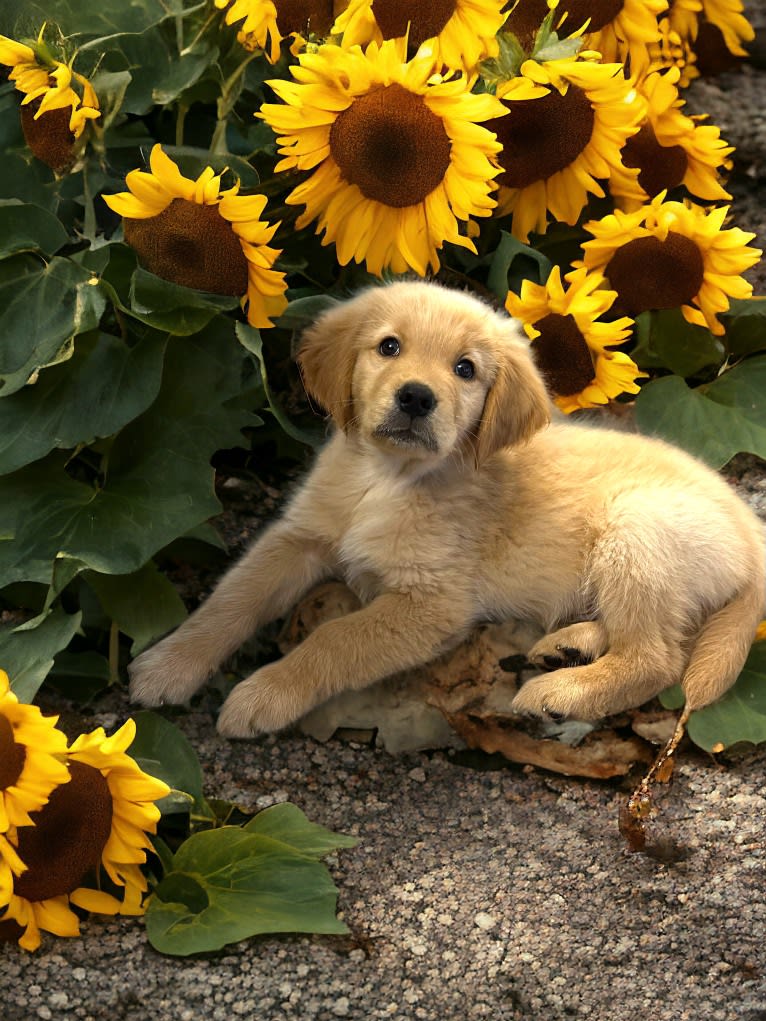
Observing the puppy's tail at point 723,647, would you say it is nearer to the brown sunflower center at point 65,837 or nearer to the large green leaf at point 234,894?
the large green leaf at point 234,894

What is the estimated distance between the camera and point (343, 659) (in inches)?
118

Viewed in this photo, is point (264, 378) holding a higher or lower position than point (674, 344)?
higher

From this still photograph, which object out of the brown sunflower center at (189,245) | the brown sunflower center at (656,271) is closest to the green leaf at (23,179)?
the brown sunflower center at (189,245)

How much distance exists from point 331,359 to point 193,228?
0.43 metres

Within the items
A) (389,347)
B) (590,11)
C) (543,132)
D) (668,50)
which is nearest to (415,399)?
(389,347)

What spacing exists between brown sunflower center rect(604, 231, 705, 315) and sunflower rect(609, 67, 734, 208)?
0.20 metres

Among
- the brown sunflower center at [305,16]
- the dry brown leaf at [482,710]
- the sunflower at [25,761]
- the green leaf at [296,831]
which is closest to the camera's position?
the sunflower at [25,761]

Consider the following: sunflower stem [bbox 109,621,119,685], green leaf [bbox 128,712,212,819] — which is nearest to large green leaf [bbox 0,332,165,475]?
sunflower stem [bbox 109,621,119,685]

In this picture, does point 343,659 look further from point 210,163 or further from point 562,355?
point 210,163

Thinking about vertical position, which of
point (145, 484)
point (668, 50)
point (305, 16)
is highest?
point (305, 16)

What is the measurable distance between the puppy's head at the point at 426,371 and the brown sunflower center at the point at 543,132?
0.38 meters

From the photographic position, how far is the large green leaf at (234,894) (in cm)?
232

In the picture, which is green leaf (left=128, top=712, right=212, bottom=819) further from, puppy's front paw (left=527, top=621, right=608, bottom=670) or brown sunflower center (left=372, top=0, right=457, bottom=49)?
brown sunflower center (left=372, top=0, right=457, bottom=49)

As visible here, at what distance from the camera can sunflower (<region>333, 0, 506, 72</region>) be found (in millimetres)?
2984
